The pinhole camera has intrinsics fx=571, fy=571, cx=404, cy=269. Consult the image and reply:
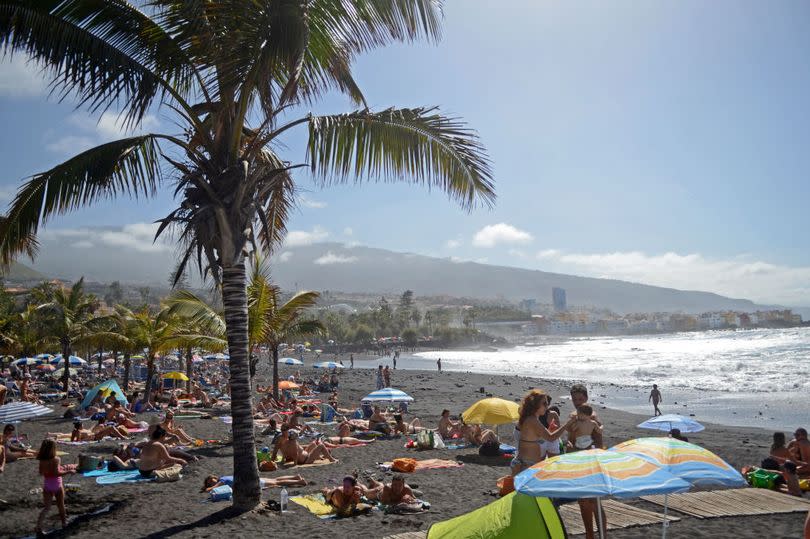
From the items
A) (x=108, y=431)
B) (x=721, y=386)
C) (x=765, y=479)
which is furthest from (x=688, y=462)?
(x=721, y=386)

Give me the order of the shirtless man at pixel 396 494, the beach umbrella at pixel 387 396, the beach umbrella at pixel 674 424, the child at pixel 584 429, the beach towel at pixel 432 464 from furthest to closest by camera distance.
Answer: the beach umbrella at pixel 387 396 → the beach umbrella at pixel 674 424 → the beach towel at pixel 432 464 → the shirtless man at pixel 396 494 → the child at pixel 584 429

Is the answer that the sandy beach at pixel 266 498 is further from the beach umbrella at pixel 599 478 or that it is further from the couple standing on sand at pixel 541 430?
the beach umbrella at pixel 599 478

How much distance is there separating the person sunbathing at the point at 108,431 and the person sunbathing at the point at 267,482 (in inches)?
239

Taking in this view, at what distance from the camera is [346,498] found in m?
7.50

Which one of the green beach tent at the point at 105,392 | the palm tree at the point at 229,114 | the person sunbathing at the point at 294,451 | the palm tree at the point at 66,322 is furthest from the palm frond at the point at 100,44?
the palm tree at the point at 66,322

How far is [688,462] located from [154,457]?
8.81 m

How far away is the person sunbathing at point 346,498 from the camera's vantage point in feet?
24.3

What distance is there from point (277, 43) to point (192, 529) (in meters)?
5.50

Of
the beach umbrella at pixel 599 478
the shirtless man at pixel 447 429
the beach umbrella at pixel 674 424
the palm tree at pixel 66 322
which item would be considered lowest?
the shirtless man at pixel 447 429

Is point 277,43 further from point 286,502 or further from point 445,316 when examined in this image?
point 445,316

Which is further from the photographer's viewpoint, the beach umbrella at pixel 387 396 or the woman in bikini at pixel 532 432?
the beach umbrella at pixel 387 396

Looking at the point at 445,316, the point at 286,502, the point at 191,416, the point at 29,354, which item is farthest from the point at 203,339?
the point at 445,316

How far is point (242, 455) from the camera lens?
7027 mm

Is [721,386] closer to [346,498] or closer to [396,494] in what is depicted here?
[396,494]
